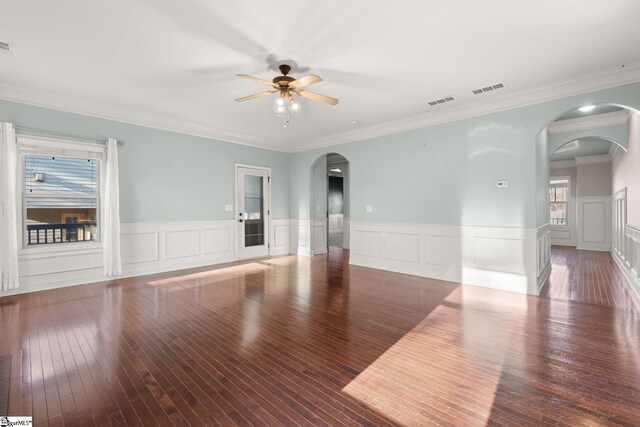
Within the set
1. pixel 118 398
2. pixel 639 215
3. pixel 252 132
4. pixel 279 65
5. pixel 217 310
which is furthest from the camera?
pixel 252 132

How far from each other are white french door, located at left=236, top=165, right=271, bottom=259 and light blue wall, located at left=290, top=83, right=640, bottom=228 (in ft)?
7.72

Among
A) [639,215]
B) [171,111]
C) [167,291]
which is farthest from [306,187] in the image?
[639,215]

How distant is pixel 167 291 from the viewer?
4.68 meters

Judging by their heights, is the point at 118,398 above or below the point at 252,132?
below

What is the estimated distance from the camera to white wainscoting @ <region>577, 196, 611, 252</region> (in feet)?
28.4

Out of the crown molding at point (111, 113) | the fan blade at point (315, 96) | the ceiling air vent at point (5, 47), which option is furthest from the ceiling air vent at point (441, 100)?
the ceiling air vent at point (5, 47)

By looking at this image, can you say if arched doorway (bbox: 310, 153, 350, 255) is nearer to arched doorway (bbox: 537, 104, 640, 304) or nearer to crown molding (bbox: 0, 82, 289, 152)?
crown molding (bbox: 0, 82, 289, 152)

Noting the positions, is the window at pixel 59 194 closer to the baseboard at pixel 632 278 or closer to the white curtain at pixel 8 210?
the white curtain at pixel 8 210

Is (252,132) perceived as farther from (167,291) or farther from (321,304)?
(321,304)

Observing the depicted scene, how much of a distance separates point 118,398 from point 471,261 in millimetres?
5004

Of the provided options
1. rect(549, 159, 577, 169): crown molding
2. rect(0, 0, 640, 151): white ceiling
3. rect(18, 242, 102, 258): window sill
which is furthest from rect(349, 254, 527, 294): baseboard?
rect(549, 159, 577, 169): crown molding

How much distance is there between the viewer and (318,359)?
2.60 metres

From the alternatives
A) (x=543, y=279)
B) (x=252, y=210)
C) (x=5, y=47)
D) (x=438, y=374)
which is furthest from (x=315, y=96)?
(x=543, y=279)

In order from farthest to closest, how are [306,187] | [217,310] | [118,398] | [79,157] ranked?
[306,187] < [79,157] < [217,310] < [118,398]
